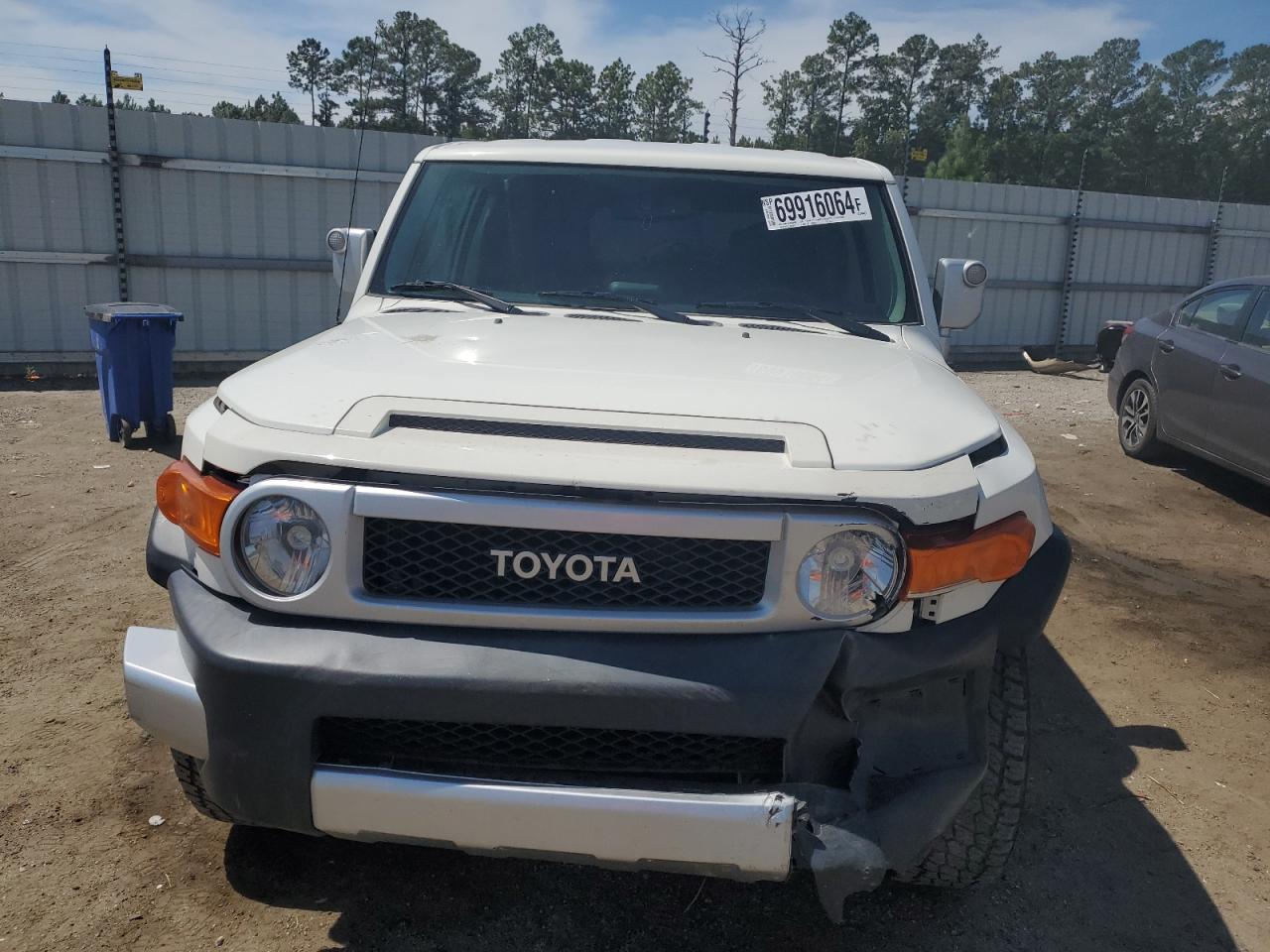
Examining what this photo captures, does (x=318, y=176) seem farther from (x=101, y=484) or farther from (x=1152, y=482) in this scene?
(x=1152, y=482)

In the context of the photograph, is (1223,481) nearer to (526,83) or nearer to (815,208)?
(815,208)

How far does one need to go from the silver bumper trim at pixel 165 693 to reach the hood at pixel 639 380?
0.52 meters

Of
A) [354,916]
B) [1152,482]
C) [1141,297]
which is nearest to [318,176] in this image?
[1152,482]

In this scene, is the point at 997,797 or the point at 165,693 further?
the point at 997,797

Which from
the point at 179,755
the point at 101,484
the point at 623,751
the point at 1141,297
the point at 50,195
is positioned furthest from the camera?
the point at 1141,297

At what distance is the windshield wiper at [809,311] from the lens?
10.4 ft

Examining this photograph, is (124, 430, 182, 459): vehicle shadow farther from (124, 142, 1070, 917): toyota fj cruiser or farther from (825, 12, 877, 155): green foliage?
(825, 12, 877, 155): green foliage

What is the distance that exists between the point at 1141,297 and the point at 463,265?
52.2 feet

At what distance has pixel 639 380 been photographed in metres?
2.37

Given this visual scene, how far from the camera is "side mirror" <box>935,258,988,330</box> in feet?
11.9

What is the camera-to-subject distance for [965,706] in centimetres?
210

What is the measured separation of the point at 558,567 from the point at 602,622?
14 cm

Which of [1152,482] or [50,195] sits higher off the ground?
[50,195]

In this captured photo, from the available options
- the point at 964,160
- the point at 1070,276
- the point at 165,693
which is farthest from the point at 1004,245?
the point at 964,160
